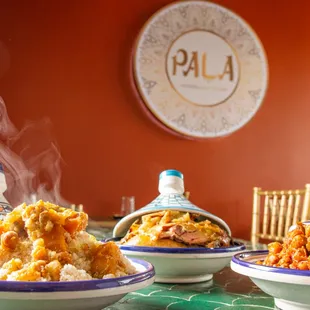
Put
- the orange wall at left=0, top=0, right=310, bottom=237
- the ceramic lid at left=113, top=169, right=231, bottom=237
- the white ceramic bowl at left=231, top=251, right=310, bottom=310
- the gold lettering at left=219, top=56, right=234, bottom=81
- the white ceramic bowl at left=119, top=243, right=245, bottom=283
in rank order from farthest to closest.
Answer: the gold lettering at left=219, top=56, right=234, bottom=81
the orange wall at left=0, top=0, right=310, bottom=237
the ceramic lid at left=113, top=169, right=231, bottom=237
the white ceramic bowl at left=119, top=243, right=245, bottom=283
the white ceramic bowl at left=231, top=251, right=310, bottom=310

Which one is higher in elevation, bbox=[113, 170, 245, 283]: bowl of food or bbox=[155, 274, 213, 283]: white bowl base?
bbox=[113, 170, 245, 283]: bowl of food

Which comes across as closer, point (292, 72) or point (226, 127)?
point (226, 127)

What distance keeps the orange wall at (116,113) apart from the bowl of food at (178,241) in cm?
205

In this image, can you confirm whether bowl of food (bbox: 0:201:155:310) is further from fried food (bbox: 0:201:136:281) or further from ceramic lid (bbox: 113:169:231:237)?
ceramic lid (bbox: 113:169:231:237)

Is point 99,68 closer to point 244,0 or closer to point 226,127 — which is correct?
point 226,127

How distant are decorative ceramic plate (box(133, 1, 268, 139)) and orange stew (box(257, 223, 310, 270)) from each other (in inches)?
96.7

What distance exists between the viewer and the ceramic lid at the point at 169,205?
104 cm

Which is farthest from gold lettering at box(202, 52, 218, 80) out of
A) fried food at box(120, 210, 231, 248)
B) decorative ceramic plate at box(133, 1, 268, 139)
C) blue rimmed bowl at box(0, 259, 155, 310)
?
blue rimmed bowl at box(0, 259, 155, 310)

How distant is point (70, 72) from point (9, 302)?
2.64m

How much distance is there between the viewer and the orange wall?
301 cm

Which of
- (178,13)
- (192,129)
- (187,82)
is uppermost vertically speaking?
(178,13)

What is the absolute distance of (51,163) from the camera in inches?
140

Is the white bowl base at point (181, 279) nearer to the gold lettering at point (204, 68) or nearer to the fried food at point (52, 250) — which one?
the fried food at point (52, 250)

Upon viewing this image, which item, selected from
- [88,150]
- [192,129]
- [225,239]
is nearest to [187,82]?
[192,129]
